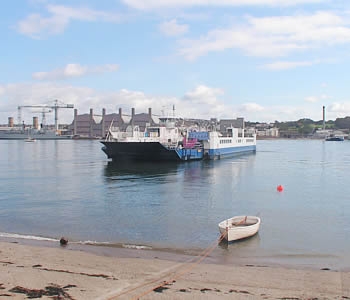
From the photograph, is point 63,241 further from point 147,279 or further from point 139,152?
point 139,152

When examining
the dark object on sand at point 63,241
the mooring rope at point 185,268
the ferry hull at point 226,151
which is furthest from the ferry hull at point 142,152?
the mooring rope at point 185,268

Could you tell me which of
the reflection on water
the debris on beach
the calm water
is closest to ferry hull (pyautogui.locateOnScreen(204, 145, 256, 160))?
the reflection on water

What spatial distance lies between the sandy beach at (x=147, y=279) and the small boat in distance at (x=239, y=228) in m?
2.50

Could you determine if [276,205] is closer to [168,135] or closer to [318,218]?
[318,218]

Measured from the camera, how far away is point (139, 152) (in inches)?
2212

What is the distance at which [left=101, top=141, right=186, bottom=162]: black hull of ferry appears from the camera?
180 feet

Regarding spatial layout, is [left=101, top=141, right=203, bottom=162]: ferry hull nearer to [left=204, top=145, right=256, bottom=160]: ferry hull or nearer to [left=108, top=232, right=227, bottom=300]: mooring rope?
[left=204, top=145, right=256, bottom=160]: ferry hull

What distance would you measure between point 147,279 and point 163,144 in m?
47.1

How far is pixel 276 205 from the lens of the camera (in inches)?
1008

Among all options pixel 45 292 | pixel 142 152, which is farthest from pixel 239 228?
pixel 142 152

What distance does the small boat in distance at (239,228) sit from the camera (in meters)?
16.0

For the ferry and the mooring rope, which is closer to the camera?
the mooring rope

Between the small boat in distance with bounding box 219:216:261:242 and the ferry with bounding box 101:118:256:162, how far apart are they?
3662cm

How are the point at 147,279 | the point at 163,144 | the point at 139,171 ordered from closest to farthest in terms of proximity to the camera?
the point at 147,279
the point at 139,171
the point at 163,144
